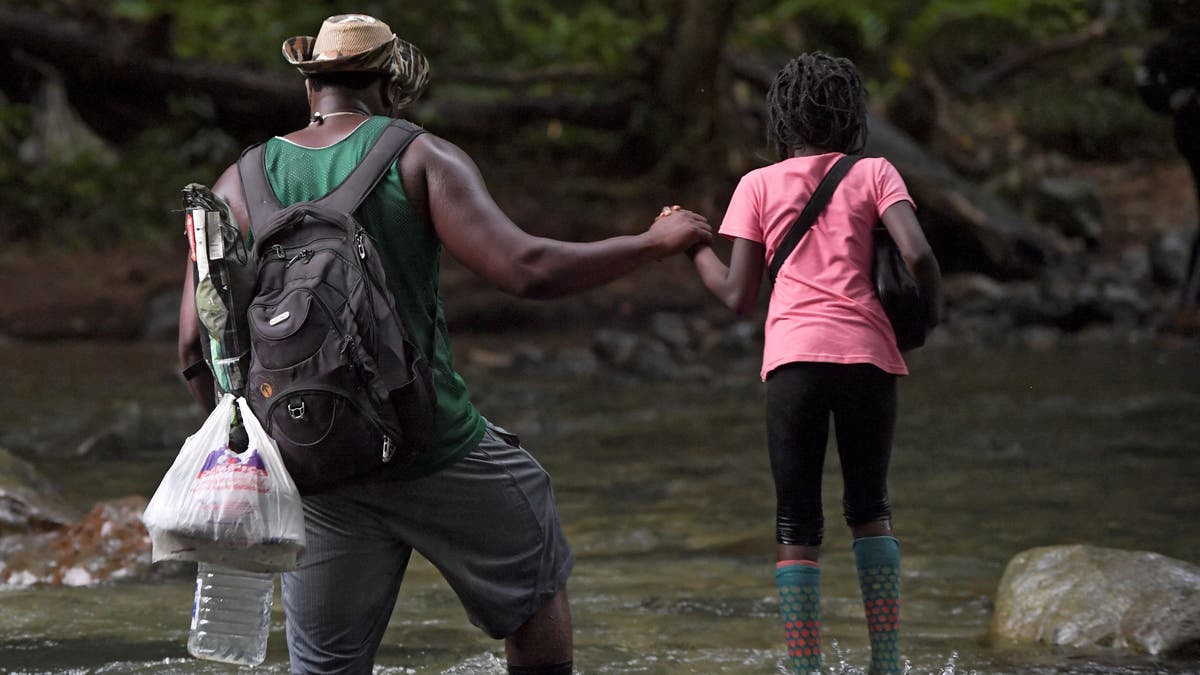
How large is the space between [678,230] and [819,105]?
29.9 inches

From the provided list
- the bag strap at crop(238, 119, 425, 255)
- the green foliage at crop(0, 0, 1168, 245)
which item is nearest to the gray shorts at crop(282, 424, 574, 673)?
the bag strap at crop(238, 119, 425, 255)

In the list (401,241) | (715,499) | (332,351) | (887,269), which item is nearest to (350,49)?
(401,241)

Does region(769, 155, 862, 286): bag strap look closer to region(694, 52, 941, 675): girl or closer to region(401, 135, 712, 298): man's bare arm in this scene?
region(694, 52, 941, 675): girl

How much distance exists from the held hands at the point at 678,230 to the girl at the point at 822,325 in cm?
28

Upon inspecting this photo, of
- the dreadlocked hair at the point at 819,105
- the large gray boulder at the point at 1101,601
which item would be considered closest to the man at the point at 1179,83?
the large gray boulder at the point at 1101,601

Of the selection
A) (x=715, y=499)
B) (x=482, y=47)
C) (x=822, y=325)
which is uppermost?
(x=482, y=47)

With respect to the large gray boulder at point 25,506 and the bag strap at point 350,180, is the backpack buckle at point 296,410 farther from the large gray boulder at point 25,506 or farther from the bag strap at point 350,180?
the large gray boulder at point 25,506

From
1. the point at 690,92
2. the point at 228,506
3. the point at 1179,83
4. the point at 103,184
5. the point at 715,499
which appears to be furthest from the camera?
the point at 690,92

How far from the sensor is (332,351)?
2746 millimetres

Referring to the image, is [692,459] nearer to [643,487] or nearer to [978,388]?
[643,487]

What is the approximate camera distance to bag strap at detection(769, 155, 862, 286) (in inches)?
147

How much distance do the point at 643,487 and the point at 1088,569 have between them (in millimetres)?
3551

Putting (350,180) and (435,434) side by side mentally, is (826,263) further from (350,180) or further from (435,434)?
(350,180)

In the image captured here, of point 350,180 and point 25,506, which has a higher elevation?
point 350,180
